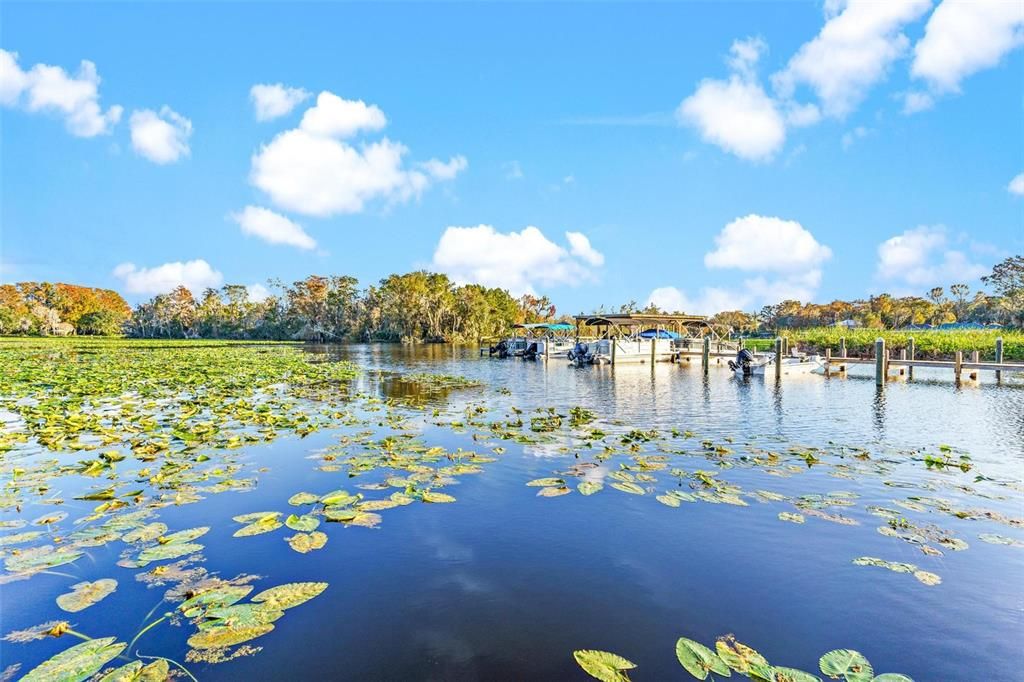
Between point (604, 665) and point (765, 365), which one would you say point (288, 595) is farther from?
point (765, 365)

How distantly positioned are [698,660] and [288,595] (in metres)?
3.11

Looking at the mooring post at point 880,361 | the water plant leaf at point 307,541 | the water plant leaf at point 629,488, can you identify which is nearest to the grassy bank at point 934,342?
the mooring post at point 880,361

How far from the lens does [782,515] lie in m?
5.96

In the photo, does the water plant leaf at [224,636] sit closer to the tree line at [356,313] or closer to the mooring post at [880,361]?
the mooring post at [880,361]

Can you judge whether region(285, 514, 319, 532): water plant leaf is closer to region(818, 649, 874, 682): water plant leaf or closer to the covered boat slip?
region(818, 649, 874, 682): water plant leaf

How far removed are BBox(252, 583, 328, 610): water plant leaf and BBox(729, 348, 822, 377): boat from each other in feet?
84.0

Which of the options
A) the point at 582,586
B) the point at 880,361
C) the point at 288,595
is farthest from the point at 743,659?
the point at 880,361

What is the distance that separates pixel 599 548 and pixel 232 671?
340 cm

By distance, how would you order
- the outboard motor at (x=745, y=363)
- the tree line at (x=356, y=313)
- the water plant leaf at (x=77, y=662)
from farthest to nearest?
the tree line at (x=356, y=313), the outboard motor at (x=745, y=363), the water plant leaf at (x=77, y=662)

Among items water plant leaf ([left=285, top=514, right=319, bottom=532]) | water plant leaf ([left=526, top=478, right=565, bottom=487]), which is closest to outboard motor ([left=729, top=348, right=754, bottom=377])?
water plant leaf ([left=526, top=478, right=565, bottom=487])

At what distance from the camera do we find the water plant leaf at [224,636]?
10.8 feet

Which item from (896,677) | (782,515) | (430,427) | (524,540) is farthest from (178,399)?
(896,677)

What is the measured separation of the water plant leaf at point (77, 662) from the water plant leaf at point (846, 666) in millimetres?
4611

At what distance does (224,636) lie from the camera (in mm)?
3404
